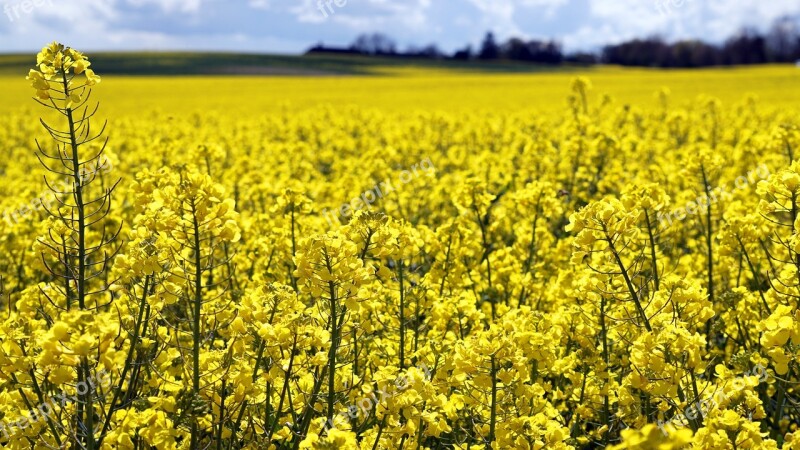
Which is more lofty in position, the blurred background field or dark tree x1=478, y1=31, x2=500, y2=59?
dark tree x1=478, y1=31, x2=500, y2=59

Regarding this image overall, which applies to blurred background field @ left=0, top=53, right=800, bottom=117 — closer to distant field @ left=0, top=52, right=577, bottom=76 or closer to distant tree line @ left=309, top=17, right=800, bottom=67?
distant field @ left=0, top=52, right=577, bottom=76

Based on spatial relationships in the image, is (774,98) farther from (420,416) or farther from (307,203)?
(420,416)

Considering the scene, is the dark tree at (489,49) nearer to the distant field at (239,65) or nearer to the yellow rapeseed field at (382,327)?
the distant field at (239,65)

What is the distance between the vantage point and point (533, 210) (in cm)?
595

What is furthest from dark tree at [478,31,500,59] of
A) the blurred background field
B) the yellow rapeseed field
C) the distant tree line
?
the yellow rapeseed field

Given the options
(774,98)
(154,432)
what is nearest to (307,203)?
(154,432)

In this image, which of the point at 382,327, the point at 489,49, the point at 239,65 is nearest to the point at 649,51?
the point at 489,49

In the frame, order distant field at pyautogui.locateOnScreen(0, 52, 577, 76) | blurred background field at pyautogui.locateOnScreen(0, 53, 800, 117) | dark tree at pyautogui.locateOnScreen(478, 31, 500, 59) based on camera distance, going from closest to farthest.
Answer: blurred background field at pyautogui.locateOnScreen(0, 53, 800, 117), distant field at pyautogui.locateOnScreen(0, 52, 577, 76), dark tree at pyautogui.locateOnScreen(478, 31, 500, 59)

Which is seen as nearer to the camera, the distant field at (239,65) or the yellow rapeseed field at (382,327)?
the yellow rapeseed field at (382,327)

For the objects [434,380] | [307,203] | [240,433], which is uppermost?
[307,203]

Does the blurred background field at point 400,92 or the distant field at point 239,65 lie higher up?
the distant field at point 239,65

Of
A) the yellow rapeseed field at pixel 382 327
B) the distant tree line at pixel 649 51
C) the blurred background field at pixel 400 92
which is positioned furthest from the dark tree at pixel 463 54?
the yellow rapeseed field at pixel 382 327

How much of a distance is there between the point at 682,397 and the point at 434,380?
108cm

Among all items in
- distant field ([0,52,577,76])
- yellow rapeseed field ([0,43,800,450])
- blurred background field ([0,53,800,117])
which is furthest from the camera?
distant field ([0,52,577,76])
